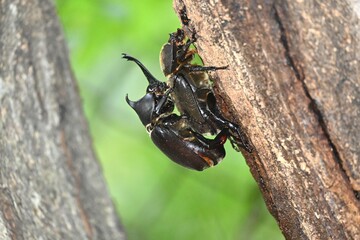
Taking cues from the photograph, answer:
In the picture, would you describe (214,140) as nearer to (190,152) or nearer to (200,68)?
(190,152)

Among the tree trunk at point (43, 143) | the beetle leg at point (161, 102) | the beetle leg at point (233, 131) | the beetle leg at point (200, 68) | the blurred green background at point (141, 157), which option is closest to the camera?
the beetle leg at point (200, 68)

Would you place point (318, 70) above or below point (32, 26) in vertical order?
above

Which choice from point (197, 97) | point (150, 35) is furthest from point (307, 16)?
point (150, 35)

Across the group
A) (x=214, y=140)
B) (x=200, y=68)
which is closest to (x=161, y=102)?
(x=214, y=140)

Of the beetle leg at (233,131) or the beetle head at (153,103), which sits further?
the beetle head at (153,103)

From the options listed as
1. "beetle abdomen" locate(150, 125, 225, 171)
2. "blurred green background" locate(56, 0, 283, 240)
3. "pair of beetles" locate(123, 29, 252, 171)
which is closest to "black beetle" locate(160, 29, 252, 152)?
"pair of beetles" locate(123, 29, 252, 171)

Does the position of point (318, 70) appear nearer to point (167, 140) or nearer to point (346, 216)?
point (346, 216)

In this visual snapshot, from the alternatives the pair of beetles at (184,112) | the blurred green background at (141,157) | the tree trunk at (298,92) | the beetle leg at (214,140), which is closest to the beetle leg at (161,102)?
the pair of beetles at (184,112)

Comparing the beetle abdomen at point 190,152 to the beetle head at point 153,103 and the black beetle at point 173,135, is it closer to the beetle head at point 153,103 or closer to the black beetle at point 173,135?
the black beetle at point 173,135
